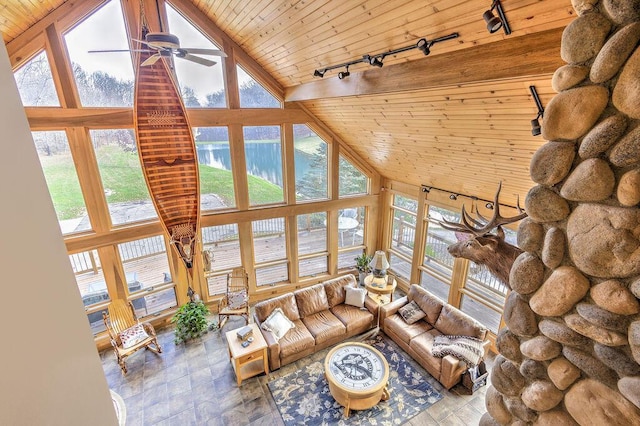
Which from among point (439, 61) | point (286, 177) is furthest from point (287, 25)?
point (286, 177)

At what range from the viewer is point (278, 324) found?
5031mm

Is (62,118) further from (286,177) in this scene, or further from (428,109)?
(428,109)

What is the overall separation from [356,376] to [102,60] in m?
6.13

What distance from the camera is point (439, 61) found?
2.99 m

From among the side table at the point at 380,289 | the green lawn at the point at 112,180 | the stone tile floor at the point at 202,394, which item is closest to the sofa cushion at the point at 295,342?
the stone tile floor at the point at 202,394

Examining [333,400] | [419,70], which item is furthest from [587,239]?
[333,400]

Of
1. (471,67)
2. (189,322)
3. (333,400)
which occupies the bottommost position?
(333,400)

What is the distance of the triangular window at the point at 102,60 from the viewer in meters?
4.45

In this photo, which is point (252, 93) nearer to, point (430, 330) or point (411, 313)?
point (411, 313)

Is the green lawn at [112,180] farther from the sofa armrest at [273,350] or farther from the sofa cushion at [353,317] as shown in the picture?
the sofa cushion at [353,317]

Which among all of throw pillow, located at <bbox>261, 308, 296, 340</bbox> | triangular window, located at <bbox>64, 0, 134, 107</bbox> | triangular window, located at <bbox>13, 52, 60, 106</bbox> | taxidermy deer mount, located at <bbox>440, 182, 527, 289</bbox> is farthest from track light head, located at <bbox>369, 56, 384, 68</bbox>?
triangular window, located at <bbox>13, 52, 60, 106</bbox>

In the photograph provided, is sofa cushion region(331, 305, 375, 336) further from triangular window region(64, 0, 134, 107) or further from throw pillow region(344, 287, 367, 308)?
triangular window region(64, 0, 134, 107)

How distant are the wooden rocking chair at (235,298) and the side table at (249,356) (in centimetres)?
100

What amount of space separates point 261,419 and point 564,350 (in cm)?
400
